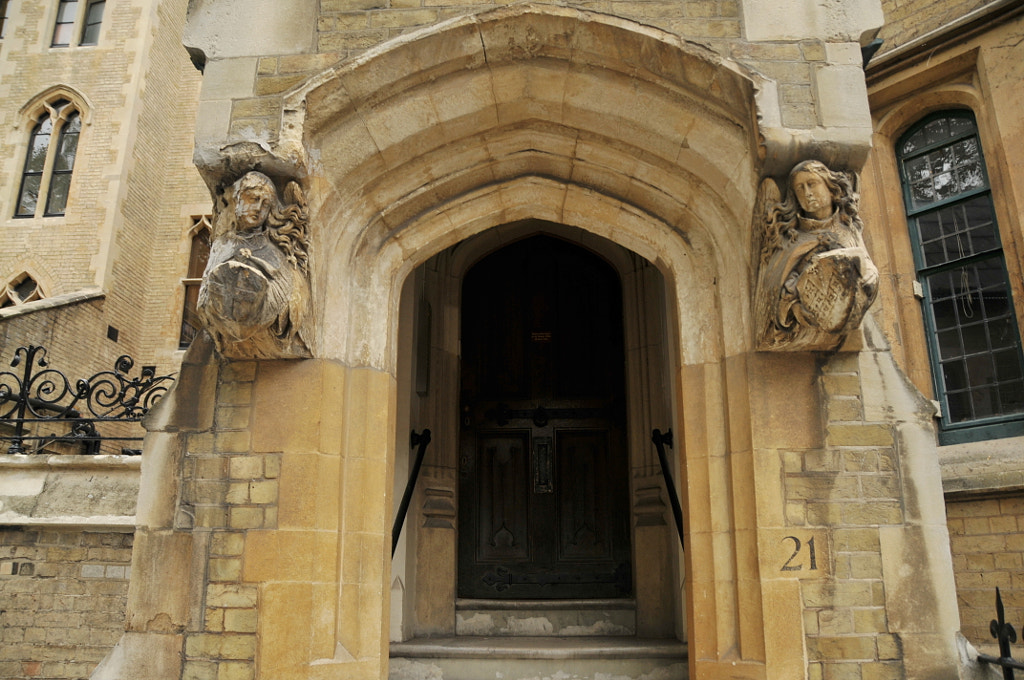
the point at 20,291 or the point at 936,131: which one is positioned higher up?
the point at 20,291

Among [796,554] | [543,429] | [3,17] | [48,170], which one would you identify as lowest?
[796,554]

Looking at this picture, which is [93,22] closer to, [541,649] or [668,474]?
[668,474]

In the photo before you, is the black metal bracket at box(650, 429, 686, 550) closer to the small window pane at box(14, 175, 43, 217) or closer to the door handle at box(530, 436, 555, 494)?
the door handle at box(530, 436, 555, 494)

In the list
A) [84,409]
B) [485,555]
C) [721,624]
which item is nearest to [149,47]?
[84,409]

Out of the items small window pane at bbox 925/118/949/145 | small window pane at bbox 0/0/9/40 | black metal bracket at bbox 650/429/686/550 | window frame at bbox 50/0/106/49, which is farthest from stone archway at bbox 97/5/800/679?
small window pane at bbox 0/0/9/40

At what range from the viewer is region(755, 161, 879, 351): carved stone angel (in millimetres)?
4062

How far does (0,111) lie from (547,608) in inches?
513

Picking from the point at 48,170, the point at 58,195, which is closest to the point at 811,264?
the point at 58,195

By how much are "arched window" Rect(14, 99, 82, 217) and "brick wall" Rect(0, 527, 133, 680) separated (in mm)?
8619

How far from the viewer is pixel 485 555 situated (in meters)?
6.87

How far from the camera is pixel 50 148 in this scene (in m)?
13.8

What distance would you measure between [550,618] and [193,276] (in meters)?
9.41

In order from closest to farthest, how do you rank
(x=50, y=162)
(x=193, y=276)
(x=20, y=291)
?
(x=20, y=291)
(x=193, y=276)
(x=50, y=162)

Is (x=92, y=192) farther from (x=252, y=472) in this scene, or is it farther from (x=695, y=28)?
(x=695, y=28)
